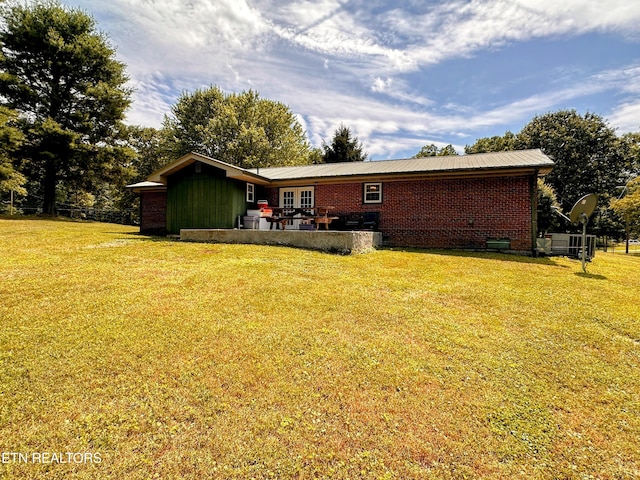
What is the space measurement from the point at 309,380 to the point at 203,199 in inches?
478

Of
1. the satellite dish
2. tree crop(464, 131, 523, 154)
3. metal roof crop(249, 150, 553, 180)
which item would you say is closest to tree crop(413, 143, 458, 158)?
tree crop(464, 131, 523, 154)

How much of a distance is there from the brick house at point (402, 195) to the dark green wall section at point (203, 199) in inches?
1.7

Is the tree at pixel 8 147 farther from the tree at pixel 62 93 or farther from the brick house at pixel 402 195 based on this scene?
the brick house at pixel 402 195

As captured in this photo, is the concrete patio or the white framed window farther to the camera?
the white framed window

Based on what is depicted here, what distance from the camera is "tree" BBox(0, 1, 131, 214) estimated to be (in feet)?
69.4

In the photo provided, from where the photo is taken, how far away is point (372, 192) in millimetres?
13547

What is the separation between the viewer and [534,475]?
6.68ft

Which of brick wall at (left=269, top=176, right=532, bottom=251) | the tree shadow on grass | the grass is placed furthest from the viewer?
brick wall at (left=269, top=176, right=532, bottom=251)

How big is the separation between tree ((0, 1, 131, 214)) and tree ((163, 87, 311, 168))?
321 inches

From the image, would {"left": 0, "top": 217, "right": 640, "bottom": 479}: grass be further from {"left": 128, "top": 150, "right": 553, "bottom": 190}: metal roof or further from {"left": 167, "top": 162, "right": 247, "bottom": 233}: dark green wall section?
{"left": 167, "top": 162, "right": 247, "bottom": 233}: dark green wall section

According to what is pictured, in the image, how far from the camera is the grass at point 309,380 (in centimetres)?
211

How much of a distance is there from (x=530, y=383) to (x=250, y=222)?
1199cm

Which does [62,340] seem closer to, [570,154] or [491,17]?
[491,17]

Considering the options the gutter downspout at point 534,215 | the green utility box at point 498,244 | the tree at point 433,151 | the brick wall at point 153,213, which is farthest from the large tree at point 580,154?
the brick wall at point 153,213
